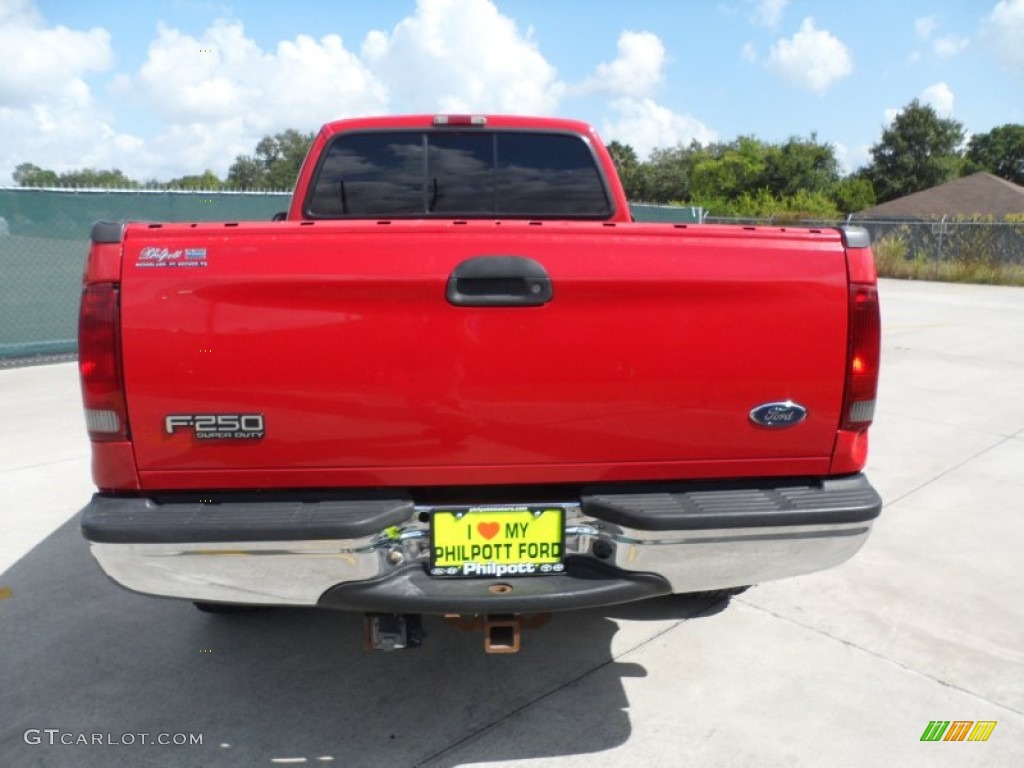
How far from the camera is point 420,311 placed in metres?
2.34

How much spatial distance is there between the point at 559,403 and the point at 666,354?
341mm

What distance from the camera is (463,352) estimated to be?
2.35 m

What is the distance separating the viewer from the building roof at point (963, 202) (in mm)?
41625

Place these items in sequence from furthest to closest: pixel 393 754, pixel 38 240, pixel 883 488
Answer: pixel 38 240 < pixel 883 488 < pixel 393 754

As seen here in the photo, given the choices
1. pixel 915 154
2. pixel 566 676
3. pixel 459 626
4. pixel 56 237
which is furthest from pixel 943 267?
pixel 915 154

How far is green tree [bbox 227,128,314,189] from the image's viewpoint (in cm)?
6850

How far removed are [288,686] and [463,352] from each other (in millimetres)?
1601

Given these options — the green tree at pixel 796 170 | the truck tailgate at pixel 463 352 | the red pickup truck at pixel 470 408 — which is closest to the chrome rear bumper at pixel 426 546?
the red pickup truck at pixel 470 408

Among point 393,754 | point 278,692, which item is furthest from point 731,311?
point 278,692

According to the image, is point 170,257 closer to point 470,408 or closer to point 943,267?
→ point 470,408

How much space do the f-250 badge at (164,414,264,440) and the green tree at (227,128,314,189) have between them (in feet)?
222

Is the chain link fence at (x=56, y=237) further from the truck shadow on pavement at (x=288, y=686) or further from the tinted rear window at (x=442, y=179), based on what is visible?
the truck shadow on pavement at (x=288, y=686)

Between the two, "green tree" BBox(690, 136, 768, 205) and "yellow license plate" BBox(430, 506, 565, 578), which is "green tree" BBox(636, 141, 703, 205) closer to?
"green tree" BBox(690, 136, 768, 205)

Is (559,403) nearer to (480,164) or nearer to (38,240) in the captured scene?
(480,164)
